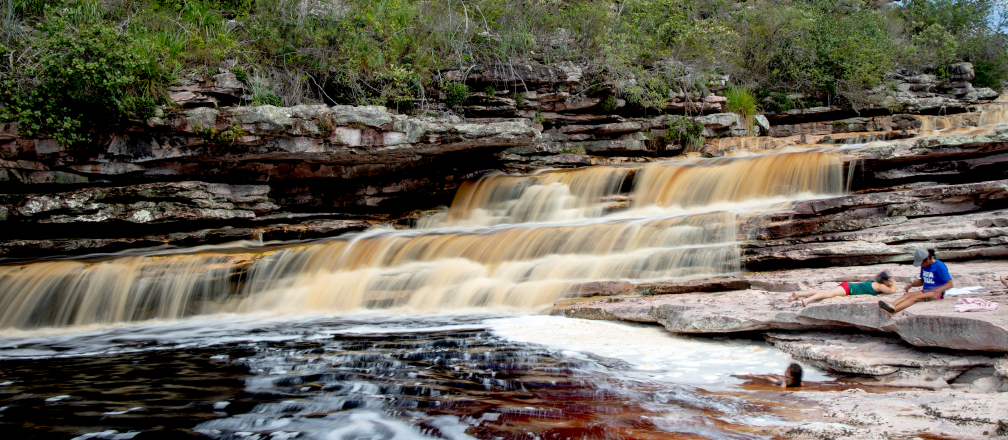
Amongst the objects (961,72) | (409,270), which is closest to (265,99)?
(409,270)

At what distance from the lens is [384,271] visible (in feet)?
35.4

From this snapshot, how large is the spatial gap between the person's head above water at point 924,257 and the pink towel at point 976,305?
96cm

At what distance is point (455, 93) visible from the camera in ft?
49.2

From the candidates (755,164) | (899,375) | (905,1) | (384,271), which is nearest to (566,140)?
(755,164)

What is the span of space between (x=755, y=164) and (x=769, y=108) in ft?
28.2

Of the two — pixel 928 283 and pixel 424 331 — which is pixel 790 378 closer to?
pixel 928 283

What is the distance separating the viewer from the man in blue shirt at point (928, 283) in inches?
211

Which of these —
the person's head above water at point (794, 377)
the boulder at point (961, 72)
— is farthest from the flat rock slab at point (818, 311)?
the boulder at point (961, 72)

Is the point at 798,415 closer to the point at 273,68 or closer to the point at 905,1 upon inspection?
the point at 273,68

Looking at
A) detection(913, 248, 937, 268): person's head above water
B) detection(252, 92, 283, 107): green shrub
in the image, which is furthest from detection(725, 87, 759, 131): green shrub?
detection(252, 92, 283, 107): green shrub

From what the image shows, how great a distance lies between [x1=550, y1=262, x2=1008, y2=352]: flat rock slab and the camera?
4.48 m

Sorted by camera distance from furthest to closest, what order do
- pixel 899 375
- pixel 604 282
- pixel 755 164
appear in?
pixel 755 164, pixel 604 282, pixel 899 375

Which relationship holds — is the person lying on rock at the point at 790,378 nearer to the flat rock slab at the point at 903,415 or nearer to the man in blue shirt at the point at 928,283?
the flat rock slab at the point at 903,415

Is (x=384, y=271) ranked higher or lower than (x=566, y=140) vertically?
lower
